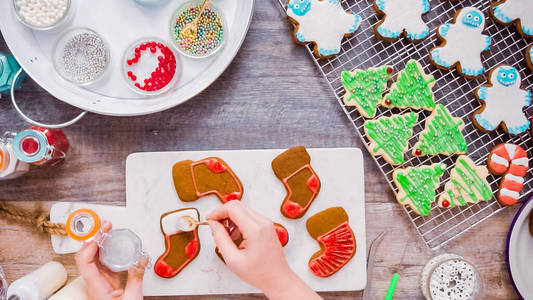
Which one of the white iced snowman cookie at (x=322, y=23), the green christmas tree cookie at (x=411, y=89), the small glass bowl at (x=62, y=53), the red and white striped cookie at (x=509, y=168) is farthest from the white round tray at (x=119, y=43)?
the red and white striped cookie at (x=509, y=168)

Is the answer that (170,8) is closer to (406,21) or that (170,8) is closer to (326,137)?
(326,137)

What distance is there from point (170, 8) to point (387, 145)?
2.74 feet

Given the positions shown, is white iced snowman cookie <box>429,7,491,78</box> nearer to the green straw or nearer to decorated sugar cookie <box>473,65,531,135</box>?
decorated sugar cookie <box>473,65,531,135</box>

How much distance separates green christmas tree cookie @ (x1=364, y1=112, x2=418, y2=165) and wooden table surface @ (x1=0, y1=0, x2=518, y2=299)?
64mm

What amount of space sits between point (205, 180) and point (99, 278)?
0.43 m

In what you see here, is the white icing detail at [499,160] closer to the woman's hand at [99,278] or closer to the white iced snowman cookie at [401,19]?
the white iced snowman cookie at [401,19]

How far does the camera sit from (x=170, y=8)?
1.45 metres

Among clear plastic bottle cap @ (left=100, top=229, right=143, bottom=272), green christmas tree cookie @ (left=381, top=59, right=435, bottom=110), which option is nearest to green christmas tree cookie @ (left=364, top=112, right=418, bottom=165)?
green christmas tree cookie @ (left=381, top=59, right=435, bottom=110)

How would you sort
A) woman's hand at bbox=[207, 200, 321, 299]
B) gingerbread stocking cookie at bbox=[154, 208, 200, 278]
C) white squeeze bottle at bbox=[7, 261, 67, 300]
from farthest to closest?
gingerbread stocking cookie at bbox=[154, 208, 200, 278]
white squeeze bottle at bbox=[7, 261, 67, 300]
woman's hand at bbox=[207, 200, 321, 299]

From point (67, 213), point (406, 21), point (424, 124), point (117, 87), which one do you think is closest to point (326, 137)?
point (424, 124)

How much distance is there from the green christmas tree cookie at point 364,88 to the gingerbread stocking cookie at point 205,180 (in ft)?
1.50

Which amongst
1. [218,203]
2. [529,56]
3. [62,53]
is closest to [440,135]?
[529,56]

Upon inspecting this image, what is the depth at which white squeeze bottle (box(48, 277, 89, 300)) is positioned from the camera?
1.35m

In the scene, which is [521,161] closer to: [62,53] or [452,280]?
[452,280]
